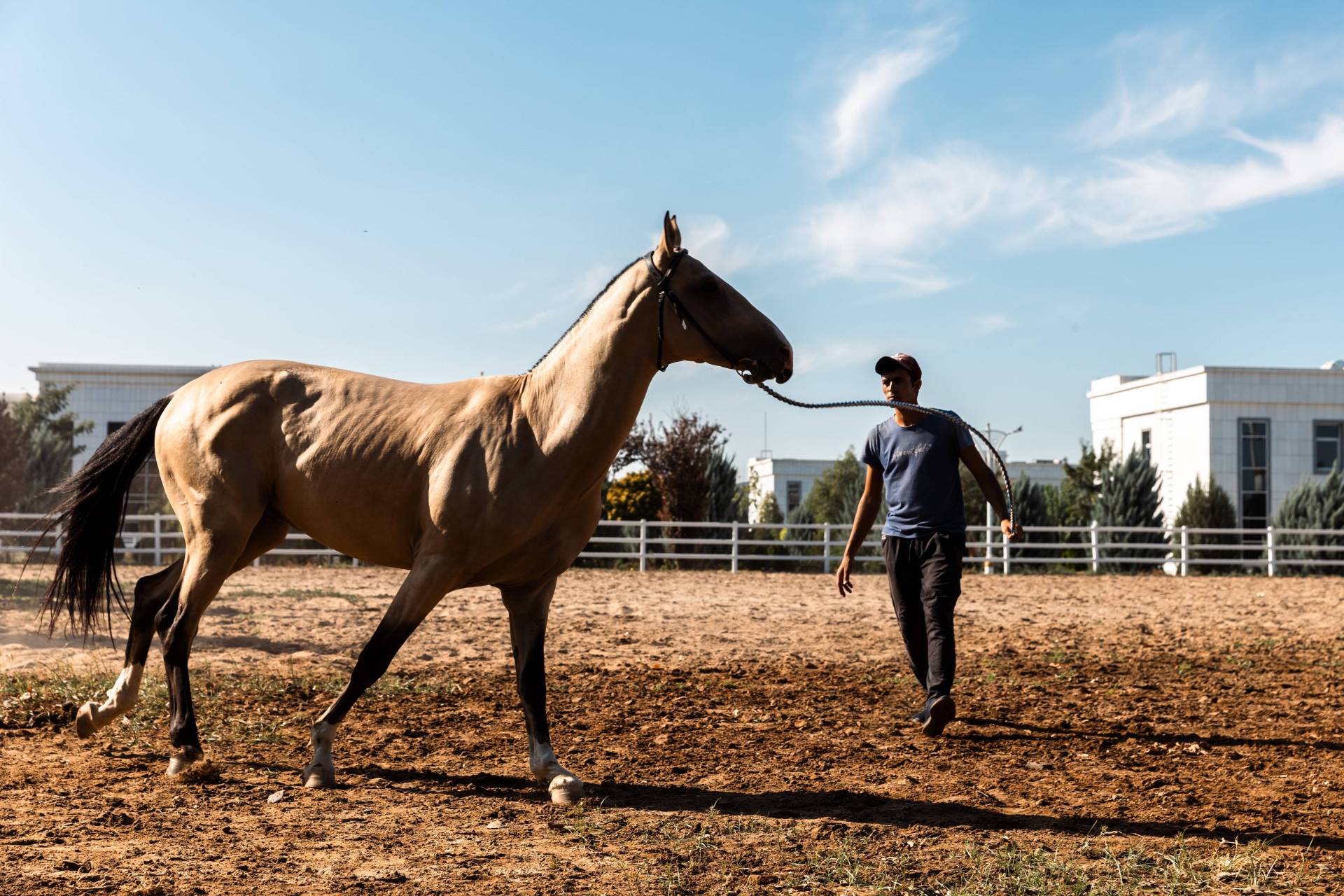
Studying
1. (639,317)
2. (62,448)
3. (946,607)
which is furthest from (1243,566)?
(62,448)

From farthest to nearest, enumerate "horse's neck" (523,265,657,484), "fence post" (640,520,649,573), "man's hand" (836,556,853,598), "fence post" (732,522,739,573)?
"fence post" (732,522,739,573), "fence post" (640,520,649,573), "man's hand" (836,556,853,598), "horse's neck" (523,265,657,484)

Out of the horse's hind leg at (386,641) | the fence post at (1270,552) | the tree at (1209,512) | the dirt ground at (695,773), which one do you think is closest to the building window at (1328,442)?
the tree at (1209,512)

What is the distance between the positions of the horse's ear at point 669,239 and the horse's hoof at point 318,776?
2517 millimetres

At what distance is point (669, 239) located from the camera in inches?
180

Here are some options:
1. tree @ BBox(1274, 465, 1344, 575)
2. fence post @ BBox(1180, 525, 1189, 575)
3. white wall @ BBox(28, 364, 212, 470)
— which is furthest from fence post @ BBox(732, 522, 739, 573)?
white wall @ BBox(28, 364, 212, 470)

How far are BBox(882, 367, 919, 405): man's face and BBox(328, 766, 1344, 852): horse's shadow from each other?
2.48 metres

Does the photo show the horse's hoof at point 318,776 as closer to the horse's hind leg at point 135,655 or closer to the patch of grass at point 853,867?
the horse's hind leg at point 135,655

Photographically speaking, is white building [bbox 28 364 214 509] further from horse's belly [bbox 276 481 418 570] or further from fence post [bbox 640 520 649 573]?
horse's belly [bbox 276 481 418 570]

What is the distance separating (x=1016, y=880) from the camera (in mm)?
3334

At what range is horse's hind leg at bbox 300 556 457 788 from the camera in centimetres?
453

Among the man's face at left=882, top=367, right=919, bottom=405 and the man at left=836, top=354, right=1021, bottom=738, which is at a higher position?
the man's face at left=882, top=367, right=919, bottom=405

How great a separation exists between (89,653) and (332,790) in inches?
199

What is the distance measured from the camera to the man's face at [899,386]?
635 cm

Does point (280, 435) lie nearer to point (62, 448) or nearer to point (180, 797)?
point (180, 797)
